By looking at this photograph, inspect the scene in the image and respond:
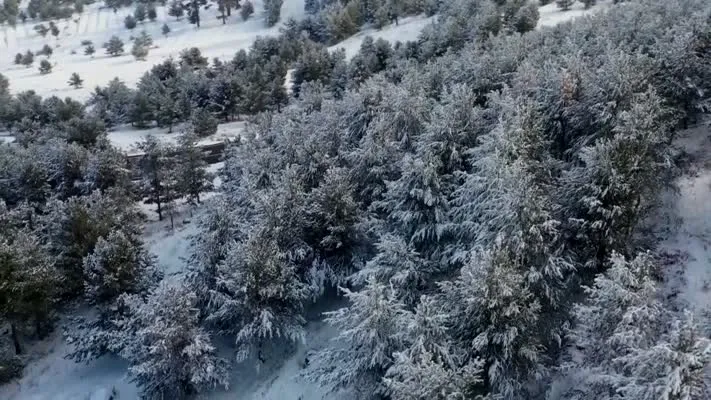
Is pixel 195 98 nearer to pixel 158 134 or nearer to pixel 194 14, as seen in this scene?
pixel 158 134

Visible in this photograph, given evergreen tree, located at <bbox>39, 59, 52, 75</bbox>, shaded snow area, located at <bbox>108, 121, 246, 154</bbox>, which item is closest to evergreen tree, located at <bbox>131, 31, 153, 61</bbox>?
evergreen tree, located at <bbox>39, 59, 52, 75</bbox>

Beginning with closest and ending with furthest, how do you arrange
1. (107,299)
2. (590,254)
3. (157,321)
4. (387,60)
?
(590,254) → (157,321) → (107,299) → (387,60)

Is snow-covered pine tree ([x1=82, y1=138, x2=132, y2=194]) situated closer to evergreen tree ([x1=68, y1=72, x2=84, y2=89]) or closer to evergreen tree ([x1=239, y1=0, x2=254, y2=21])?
evergreen tree ([x1=68, y1=72, x2=84, y2=89])

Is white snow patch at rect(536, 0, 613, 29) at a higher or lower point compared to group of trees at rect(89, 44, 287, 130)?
higher

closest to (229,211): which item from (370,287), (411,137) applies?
(411,137)

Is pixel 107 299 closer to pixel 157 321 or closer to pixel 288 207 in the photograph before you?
pixel 157 321

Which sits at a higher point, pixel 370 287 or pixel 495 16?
pixel 495 16

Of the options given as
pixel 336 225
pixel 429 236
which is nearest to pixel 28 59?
pixel 336 225
